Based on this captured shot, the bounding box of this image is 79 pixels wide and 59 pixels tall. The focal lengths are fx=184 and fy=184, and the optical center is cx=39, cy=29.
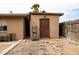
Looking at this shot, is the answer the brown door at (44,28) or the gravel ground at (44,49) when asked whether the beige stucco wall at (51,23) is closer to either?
the brown door at (44,28)

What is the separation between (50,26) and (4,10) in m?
5.23

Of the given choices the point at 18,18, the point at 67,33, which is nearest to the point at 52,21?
the point at 67,33

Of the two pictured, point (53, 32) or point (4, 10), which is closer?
point (53, 32)

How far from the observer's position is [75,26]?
15.1 m

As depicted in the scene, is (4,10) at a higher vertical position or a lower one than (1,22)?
higher

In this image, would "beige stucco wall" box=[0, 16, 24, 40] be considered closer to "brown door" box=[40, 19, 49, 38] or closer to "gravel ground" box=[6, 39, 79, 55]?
"brown door" box=[40, 19, 49, 38]

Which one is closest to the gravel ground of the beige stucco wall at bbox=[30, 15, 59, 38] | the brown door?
the beige stucco wall at bbox=[30, 15, 59, 38]

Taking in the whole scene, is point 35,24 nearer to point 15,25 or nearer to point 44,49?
point 15,25

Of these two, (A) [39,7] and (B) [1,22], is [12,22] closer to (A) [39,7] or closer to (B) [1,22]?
(B) [1,22]

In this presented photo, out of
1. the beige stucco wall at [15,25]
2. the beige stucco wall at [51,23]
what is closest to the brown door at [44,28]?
the beige stucco wall at [51,23]

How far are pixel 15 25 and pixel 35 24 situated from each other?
201 centimetres

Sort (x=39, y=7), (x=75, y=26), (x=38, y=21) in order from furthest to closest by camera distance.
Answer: (x=39, y=7) → (x=38, y=21) → (x=75, y=26)

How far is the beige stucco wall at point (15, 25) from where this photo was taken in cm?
1800

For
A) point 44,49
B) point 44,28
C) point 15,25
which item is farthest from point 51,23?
point 44,49
